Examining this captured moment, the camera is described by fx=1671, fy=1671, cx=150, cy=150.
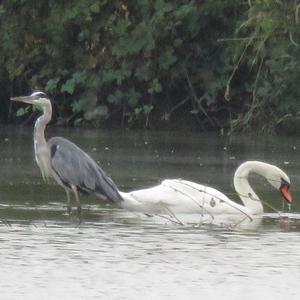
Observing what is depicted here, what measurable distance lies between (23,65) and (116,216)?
18577mm

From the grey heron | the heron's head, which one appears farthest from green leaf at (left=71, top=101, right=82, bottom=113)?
the grey heron

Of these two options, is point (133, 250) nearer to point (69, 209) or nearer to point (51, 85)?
point (69, 209)

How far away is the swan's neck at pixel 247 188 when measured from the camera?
48.0 feet

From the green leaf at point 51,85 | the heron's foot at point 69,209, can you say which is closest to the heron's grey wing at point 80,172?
the heron's foot at point 69,209

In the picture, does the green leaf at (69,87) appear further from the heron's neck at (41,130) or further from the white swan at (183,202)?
the white swan at (183,202)

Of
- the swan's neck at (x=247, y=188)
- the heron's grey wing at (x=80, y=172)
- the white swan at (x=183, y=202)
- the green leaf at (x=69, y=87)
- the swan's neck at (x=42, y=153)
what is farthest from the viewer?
the green leaf at (x=69, y=87)

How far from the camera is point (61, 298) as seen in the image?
930cm

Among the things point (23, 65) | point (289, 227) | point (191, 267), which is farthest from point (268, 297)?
point (23, 65)

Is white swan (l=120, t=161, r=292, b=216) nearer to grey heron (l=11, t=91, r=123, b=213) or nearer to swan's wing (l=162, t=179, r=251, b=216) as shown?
swan's wing (l=162, t=179, r=251, b=216)

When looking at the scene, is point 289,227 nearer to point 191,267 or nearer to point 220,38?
point 191,267

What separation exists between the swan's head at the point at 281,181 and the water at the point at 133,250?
13cm

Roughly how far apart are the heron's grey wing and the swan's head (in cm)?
166

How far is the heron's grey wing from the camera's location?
14266 mm

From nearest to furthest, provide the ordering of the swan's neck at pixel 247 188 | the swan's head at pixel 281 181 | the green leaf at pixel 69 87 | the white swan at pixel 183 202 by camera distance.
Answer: the white swan at pixel 183 202 → the swan's neck at pixel 247 188 → the swan's head at pixel 281 181 → the green leaf at pixel 69 87
